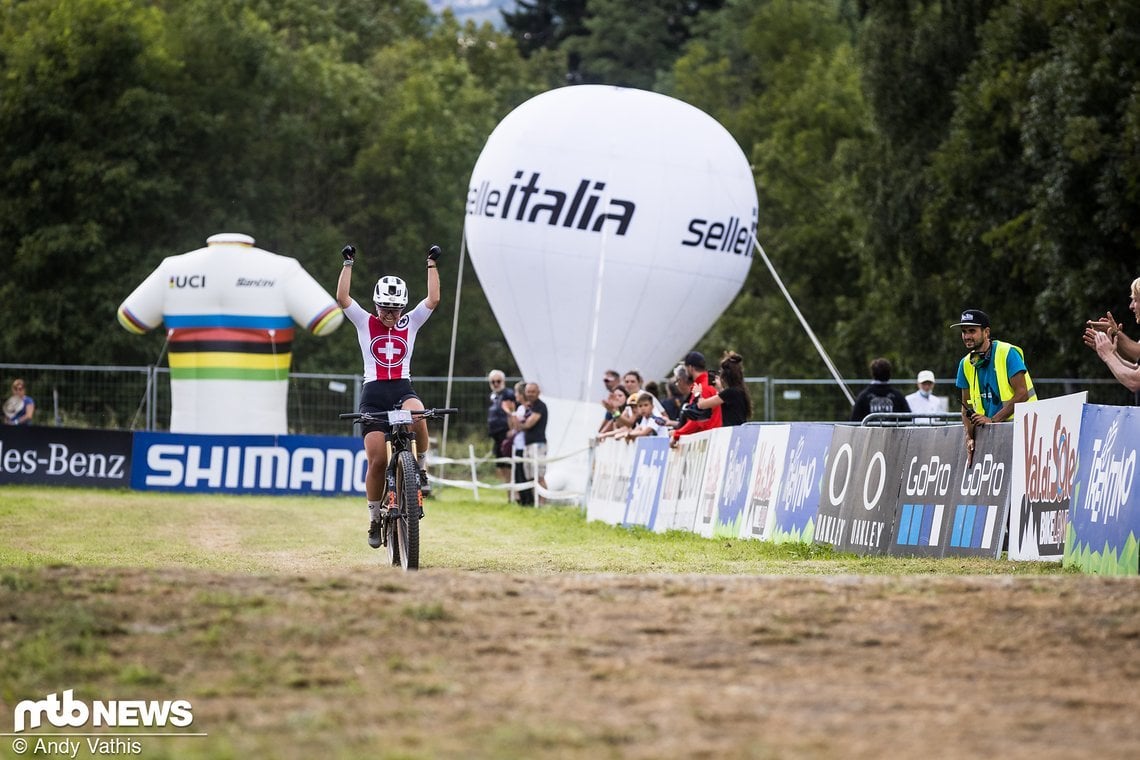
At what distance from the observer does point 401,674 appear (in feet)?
23.9

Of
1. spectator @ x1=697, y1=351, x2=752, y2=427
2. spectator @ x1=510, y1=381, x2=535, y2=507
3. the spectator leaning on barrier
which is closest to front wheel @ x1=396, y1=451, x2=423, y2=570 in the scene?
the spectator leaning on barrier

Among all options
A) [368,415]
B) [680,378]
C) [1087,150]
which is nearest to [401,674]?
[368,415]

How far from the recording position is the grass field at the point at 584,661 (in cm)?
617

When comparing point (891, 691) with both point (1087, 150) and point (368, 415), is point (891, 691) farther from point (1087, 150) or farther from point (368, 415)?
point (1087, 150)

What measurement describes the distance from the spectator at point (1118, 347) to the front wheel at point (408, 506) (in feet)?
16.0

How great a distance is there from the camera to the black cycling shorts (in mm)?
13078

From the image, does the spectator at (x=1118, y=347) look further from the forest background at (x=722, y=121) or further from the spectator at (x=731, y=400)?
the forest background at (x=722, y=121)

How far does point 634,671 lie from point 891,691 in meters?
1.06

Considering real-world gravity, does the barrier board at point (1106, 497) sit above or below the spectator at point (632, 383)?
below

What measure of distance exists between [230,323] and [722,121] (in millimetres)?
36462

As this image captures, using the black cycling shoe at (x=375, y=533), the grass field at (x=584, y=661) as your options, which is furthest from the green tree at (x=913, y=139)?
the grass field at (x=584, y=661)

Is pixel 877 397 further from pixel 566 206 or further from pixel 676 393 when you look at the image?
pixel 566 206

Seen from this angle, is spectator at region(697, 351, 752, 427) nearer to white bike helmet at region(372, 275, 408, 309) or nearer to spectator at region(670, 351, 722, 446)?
spectator at region(670, 351, 722, 446)

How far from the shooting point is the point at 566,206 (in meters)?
30.8
